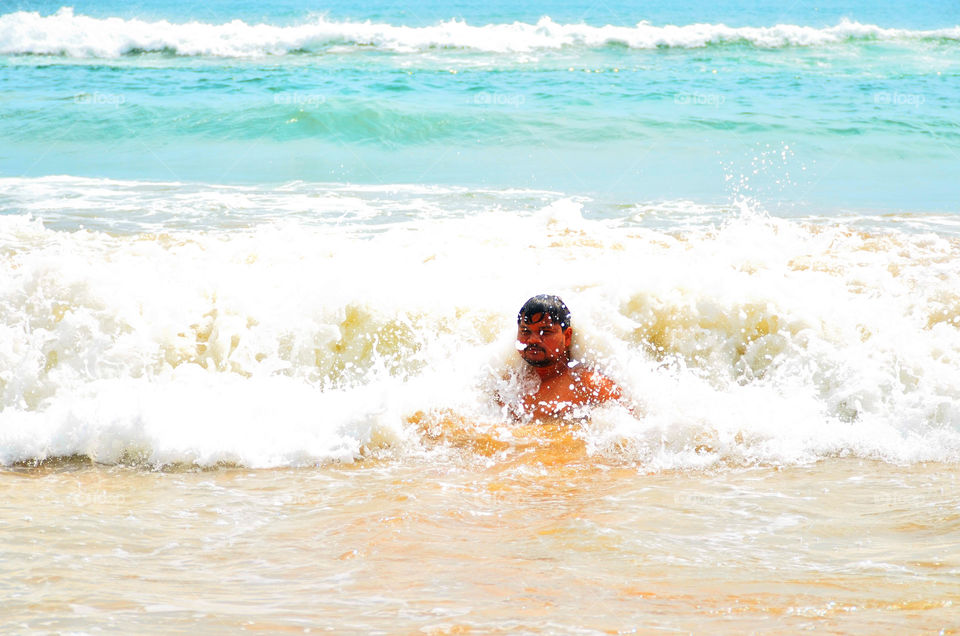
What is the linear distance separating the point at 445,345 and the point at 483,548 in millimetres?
2621

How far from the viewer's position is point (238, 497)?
4004 millimetres

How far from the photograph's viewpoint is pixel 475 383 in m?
5.33

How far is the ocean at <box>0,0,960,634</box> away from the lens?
9.55 feet

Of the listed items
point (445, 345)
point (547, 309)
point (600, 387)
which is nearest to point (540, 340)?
point (547, 309)

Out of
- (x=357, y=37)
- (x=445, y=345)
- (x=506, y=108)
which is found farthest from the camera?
(x=357, y=37)

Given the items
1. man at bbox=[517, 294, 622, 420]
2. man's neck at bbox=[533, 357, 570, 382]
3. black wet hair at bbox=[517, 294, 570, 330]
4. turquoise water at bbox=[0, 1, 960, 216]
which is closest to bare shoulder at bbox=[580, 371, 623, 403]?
man at bbox=[517, 294, 622, 420]

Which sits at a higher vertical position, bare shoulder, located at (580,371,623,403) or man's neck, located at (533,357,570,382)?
man's neck, located at (533,357,570,382)

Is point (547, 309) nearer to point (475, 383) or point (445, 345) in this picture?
point (475, 383)

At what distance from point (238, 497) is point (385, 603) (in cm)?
148

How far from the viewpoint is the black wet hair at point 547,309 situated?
510 centimetres

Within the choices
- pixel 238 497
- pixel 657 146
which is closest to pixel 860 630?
pixel 238 497

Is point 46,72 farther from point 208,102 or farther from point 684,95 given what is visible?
point 684,95

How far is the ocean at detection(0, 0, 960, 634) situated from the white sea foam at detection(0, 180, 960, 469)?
0.02 meters

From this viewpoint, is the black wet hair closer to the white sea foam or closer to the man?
the man
